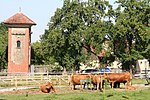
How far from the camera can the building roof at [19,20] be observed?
2781 inches

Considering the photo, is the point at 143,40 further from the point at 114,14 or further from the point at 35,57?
the point at 35,57

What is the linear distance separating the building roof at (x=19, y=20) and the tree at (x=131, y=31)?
15.6 metres

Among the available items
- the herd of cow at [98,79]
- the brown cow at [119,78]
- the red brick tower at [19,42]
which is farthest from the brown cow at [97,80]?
the red brick tower at [19,42]

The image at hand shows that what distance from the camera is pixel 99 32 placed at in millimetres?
66688

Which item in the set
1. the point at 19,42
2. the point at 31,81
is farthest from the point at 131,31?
the point at 31,81

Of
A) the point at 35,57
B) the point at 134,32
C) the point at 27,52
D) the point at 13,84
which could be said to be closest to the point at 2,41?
the point at 35,57

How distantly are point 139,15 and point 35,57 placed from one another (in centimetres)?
3130

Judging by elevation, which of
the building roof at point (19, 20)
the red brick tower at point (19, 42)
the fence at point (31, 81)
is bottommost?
the fence at point (31, 81)

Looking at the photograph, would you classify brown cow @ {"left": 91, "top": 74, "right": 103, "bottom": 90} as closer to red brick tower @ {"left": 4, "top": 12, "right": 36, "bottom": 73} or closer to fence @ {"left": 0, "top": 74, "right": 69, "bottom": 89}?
fence @ {"left": 0, "top": 74, "right": 69, "bottom": 89}

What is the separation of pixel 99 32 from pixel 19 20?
15.0 metres

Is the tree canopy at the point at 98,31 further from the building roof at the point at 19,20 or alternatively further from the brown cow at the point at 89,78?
the brown cow at the point at 89,78

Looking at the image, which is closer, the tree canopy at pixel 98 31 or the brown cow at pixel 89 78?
the brown cow at pixel 89 78

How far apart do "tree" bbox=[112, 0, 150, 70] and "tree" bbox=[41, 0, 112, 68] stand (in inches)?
119

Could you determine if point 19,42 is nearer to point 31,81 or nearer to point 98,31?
point 98,31
